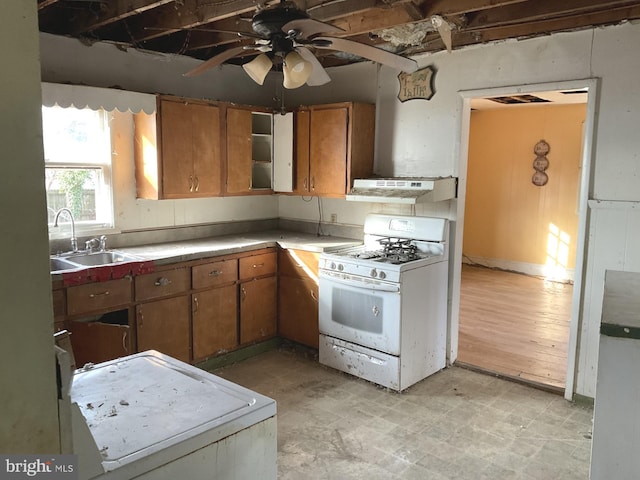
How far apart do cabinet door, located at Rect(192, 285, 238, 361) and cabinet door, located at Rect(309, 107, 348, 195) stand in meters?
1.21

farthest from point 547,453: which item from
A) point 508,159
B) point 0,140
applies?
point 508,159

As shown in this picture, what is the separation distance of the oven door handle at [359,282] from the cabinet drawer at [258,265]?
0.56m

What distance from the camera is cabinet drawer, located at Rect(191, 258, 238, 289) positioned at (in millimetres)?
4035

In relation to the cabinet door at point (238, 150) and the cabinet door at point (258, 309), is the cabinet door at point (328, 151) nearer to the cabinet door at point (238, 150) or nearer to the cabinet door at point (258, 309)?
the cabinet door at point (238, 150)

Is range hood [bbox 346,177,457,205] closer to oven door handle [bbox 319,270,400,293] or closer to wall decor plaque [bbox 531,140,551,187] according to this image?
oven door handle [bbox 319,270,400,293]

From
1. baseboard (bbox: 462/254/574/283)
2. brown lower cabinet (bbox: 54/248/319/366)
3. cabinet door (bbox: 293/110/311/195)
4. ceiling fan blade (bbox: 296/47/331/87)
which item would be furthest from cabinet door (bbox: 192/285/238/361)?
baseboard (bbox: 462/254/574/283)

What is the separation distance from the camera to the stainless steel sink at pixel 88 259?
11.9 feet

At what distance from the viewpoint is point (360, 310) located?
3.97 meters

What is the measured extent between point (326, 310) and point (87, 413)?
2814 millimetres

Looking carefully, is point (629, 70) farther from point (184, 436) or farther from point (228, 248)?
point (184, 436)

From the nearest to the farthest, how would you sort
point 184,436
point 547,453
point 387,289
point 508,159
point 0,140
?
point 0,140
point 184,436
point 547,453
point 387,289
point 508,159

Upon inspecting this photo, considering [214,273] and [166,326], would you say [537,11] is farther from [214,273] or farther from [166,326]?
[166,326]

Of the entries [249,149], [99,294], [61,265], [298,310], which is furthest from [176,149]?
[298,310]

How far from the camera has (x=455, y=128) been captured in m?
4.19
